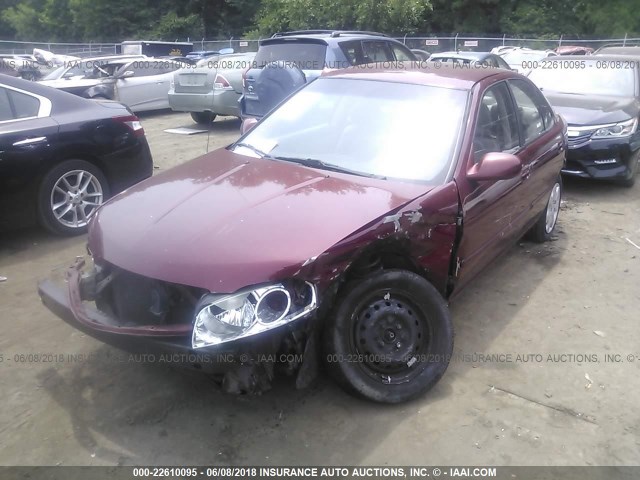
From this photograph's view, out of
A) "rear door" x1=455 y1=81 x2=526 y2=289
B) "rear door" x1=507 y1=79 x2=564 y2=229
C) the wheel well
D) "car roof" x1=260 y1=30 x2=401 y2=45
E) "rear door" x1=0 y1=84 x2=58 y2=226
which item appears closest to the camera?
"rear door" x1=455 y1=81 x2=526 y2=289

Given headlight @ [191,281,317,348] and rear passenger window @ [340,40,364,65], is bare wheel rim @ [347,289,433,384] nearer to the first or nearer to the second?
headlight @ [191,281,317,348]

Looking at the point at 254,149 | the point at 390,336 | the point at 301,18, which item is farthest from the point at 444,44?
the point at 390,336

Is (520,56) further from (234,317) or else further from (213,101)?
(234,317)

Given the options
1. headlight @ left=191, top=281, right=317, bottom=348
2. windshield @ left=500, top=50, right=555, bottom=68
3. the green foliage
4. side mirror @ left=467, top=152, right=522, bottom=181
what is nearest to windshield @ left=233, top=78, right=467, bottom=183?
side mirror @ left=467, top=152, right=522, bottom=181

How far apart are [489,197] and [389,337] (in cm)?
127

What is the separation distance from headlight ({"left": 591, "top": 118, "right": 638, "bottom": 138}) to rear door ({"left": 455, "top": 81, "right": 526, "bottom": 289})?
3.15m

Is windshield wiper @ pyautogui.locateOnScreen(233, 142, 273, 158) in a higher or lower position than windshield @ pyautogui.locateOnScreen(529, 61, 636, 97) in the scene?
lower

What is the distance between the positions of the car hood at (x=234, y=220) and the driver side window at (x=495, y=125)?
2.44 ft

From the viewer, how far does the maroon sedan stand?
104 inches

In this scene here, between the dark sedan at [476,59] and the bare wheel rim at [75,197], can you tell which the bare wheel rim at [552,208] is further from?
the dark sedan at [476,59]

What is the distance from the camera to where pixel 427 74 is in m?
4.09

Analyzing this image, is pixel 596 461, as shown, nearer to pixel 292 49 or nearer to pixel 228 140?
pixel 292 49

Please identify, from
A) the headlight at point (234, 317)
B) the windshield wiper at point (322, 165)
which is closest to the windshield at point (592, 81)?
the windshield wiper at point (322, 165)

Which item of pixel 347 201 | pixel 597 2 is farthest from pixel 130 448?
pixel 597 2
